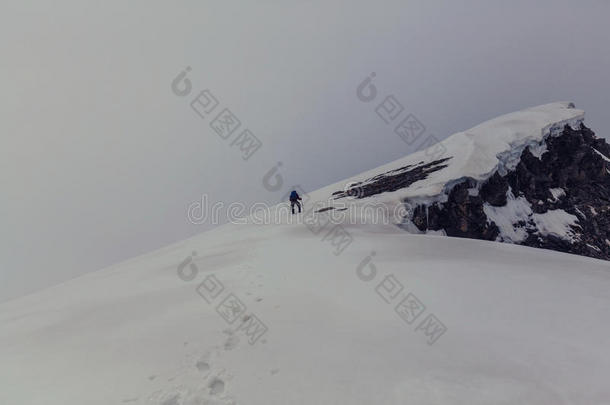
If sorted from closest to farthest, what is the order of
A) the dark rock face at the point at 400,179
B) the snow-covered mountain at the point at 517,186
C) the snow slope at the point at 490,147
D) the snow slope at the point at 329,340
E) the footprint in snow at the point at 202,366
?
the snow slope at the point at 329,340, the footprint in snow at the point at 202,366, the snow-covered mountain at the point at 517,186, the snow slope at the point at 490,147, the dark rock face at the point at 400,179

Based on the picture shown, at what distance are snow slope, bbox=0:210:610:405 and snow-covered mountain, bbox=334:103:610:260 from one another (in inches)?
309

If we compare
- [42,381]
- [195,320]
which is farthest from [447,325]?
[42,381]

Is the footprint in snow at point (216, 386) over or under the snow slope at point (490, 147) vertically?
over

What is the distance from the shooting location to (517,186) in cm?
2106

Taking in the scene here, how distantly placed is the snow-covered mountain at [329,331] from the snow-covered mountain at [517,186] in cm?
750

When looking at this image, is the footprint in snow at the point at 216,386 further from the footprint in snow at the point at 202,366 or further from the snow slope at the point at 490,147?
the snow slope at the point at 490,147

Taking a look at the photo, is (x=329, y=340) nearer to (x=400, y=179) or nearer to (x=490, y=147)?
(x=400, y=179)

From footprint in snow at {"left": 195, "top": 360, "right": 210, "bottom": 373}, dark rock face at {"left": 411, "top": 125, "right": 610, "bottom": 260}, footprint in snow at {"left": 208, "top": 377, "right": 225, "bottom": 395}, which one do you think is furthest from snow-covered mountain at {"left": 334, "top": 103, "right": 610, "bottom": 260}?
footprint in snow at {"left": 208, "top": 377, "right": 225, "bottom": 395}

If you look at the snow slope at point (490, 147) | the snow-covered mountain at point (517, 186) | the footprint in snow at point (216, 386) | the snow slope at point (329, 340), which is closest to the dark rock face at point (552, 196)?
the snow-covered mountain at point (517, 186)

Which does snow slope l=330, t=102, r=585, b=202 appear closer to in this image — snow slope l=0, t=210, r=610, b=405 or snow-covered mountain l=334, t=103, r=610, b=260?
snow-covered mountain l=334, t=103, r=610, b=260

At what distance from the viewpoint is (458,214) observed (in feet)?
55.3

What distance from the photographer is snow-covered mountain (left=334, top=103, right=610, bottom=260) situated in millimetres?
16688

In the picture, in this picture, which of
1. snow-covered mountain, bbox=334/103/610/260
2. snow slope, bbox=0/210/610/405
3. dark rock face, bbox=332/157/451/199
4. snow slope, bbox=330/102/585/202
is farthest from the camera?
dark rock face, bbox=332/157/451/199

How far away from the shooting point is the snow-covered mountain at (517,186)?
1669 centimetres
